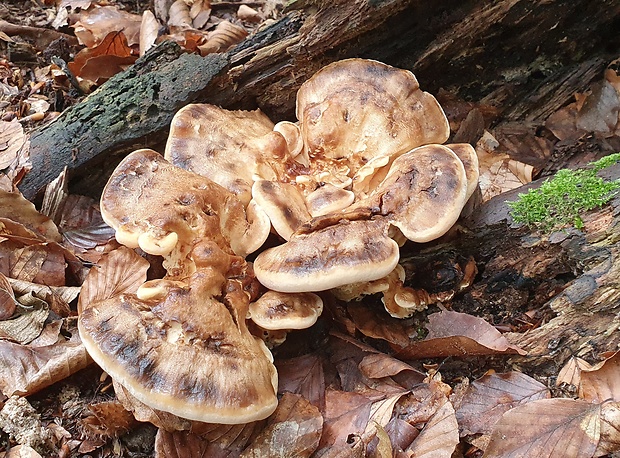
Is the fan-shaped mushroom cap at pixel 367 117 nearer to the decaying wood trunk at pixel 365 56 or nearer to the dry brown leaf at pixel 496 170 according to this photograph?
the decaying wood trunk at pixel 365 56

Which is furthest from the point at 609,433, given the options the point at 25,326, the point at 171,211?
the point at 25,326

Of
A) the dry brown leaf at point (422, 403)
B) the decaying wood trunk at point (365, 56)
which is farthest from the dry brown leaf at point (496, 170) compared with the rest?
the dry brown leaf at point (422, 403)

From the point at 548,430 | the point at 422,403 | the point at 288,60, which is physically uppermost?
the point at 288,60

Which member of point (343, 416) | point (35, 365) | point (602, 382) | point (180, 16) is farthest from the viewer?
point (180, 16)

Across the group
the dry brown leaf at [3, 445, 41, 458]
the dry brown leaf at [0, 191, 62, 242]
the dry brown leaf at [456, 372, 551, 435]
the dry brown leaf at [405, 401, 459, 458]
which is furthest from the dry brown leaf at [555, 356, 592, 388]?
the dry brown leaf at [0, 191, 62, 242]

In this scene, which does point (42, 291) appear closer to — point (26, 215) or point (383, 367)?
point (26, 215)

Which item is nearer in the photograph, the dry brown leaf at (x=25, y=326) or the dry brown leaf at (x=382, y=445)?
the dry brown leaf at (x=382, y=445)

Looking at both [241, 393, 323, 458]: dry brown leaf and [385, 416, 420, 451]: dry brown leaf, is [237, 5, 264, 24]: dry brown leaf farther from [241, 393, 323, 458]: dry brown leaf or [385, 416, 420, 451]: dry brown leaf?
[385, 416, 420, 451]: dry brown leaf
